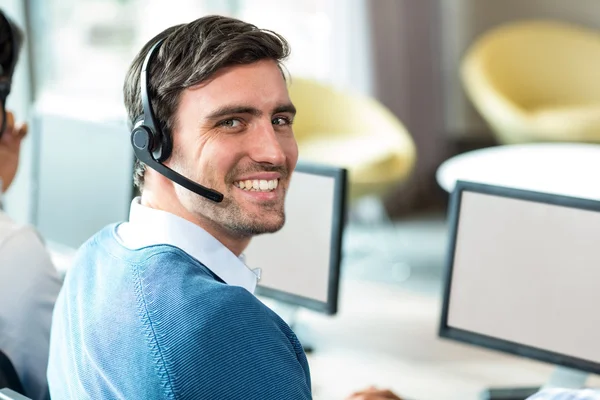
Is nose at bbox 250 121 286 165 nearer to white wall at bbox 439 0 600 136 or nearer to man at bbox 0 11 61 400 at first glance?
man at bbox 0 11 61 400

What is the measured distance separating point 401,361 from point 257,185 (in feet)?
3.40

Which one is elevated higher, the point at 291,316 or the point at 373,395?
the point at 373,395

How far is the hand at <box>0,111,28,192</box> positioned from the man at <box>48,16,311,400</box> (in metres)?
0.61

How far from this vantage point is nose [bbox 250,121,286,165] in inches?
46.1

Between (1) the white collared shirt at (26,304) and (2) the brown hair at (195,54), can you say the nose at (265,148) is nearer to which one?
(2) the brown hair at (195,54)

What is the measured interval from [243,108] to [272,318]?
303 millimetres

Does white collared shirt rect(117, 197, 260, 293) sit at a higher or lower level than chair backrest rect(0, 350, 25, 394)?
higher

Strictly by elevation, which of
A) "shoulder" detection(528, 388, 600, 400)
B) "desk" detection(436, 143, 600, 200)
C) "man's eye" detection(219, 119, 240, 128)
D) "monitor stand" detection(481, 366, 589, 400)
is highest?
"man's eye" detection(219, 119, 240, 128)

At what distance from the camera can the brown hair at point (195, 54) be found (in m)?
1.14

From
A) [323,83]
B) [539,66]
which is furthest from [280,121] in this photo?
[539,66]

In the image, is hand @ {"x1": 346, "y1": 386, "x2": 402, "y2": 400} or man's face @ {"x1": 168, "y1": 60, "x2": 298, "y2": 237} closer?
man's face @ {"x1": 168, "y1": 60, "x2": 298, "y2": 237}

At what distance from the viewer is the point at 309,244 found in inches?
73.2

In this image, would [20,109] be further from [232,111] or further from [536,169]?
[232,111]

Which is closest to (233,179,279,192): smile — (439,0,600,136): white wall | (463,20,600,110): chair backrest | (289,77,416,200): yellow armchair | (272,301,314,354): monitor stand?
(272,301,314,354): monitor stand
